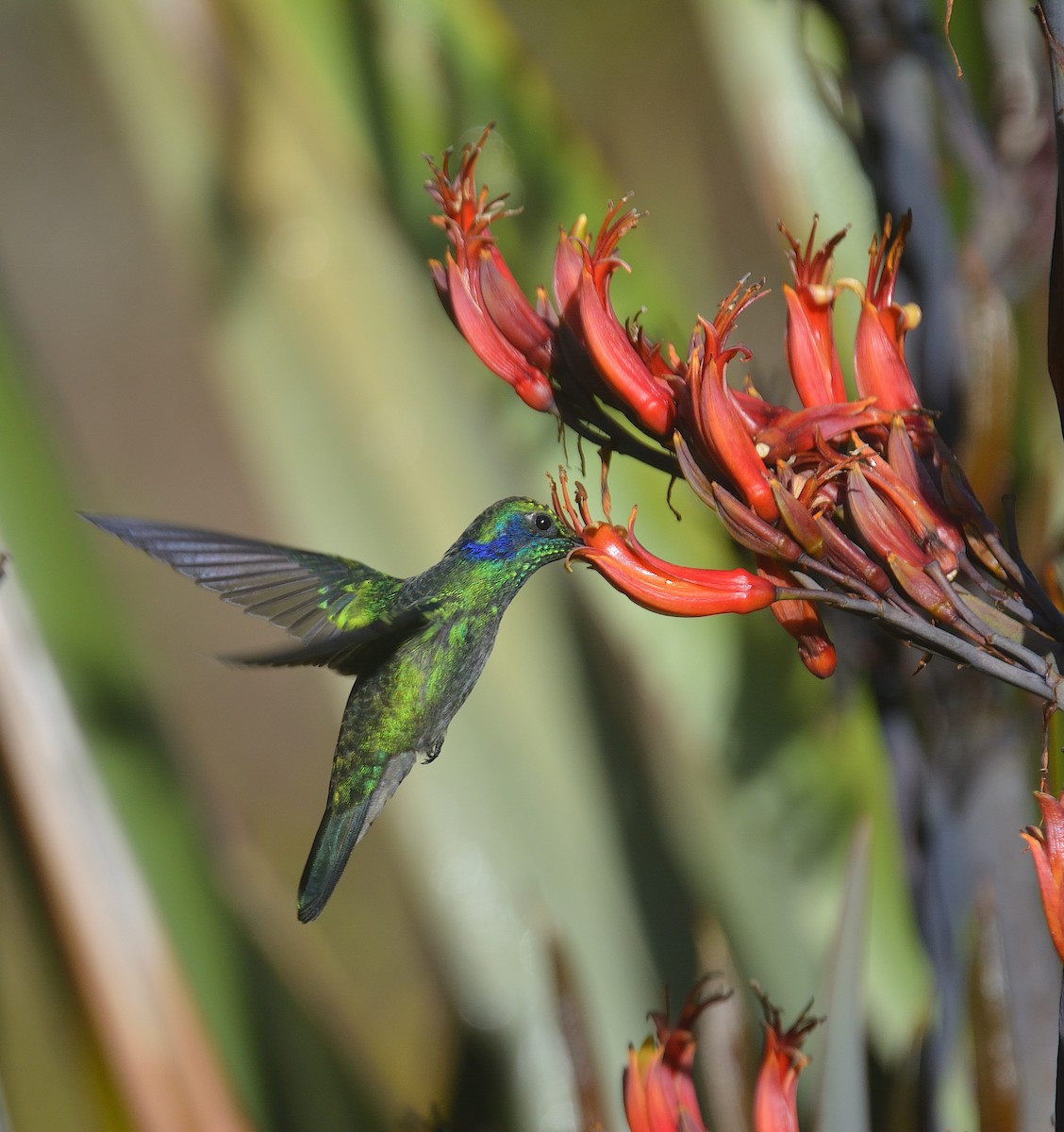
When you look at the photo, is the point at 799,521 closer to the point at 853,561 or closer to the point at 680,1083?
the point at 853,561

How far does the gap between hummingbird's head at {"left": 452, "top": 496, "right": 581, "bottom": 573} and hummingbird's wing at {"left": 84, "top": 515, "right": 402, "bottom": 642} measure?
0.27ft

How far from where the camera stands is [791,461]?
47 cm

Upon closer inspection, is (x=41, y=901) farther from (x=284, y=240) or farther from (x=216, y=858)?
(x=284, y=240)

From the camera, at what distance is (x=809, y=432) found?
18.4 inches

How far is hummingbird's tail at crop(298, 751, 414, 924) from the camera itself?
1.78 feet

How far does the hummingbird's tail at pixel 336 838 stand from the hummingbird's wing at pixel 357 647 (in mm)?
56

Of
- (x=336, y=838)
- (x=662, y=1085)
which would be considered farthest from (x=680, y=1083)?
(x=336, y=838)

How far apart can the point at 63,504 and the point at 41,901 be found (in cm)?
19

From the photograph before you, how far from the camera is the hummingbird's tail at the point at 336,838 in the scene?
0.54 meters

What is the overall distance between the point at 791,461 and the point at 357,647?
0.64ft

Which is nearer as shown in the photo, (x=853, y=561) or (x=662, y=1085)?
(x=853, y=561)

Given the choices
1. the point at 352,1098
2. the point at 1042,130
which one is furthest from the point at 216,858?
the point at 1042,130

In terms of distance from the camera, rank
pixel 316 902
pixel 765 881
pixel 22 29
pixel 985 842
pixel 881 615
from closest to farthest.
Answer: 1. pixel 881 615
2. pixel 316 902
3. pixel 985 842
4. pixel 765 881
5. pixel 22 29

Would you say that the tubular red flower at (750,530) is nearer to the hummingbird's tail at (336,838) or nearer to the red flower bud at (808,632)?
the red flower bud at (808,632)
